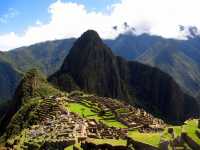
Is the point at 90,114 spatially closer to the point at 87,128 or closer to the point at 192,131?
the point at 87,128

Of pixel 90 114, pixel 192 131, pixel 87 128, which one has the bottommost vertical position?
pixel 87 128

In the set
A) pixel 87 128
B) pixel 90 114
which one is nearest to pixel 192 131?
pixel 87 128

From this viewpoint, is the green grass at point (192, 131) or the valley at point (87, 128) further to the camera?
the valley at point (87, 128)

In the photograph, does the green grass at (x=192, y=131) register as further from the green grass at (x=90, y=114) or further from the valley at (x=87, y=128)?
the green grass at (x=90, y=114)

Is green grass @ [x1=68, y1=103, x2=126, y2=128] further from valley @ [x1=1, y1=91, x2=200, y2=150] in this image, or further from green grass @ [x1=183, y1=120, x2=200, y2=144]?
green grass @ [x1=183, y1=120, x2=200, y2=144]

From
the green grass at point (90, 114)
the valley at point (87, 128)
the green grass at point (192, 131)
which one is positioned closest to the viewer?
the green grass at point (192, 131)

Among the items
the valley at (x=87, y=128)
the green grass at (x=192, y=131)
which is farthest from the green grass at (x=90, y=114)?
the green grass at (x=192, y=131)

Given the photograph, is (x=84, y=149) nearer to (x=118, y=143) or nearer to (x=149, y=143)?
(x=118, y=143)

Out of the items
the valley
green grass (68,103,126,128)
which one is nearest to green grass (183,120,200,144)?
the valley
